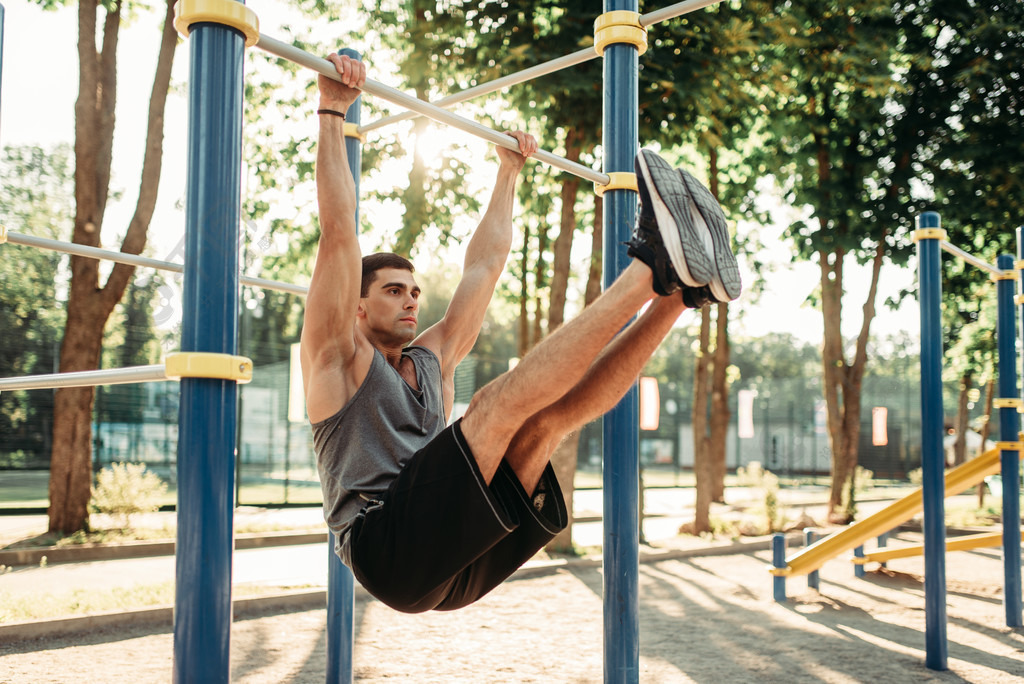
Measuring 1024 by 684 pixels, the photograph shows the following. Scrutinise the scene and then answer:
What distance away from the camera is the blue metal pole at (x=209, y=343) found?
1521mm

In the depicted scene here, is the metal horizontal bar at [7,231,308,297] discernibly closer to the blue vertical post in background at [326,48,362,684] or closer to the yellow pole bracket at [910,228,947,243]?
the blue vertical post in background at [326,48,362,684]

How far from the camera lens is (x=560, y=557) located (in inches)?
316

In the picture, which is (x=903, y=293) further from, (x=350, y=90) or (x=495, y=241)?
(x=350, y=90)

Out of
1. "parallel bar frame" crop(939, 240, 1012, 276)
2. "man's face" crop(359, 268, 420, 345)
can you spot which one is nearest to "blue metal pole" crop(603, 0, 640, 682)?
"man's face" crop(359, 268, 420, 345)

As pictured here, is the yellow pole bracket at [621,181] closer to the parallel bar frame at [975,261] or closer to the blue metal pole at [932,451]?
the blue metal pole at [932,451]

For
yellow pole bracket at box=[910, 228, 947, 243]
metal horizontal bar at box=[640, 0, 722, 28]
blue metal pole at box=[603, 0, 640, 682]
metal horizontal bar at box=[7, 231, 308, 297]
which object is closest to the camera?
blue metal pole at box=[603, 0, 640, 682]

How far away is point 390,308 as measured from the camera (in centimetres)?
261

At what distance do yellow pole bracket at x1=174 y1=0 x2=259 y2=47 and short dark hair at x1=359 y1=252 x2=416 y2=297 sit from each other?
3.37ft

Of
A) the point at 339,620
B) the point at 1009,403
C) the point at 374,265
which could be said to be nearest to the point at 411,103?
the point at 374,265

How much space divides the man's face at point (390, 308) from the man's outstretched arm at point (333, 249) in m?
0.35

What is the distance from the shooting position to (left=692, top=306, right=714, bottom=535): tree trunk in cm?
1000

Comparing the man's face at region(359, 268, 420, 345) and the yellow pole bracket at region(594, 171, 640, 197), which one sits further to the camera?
the yellow pole bracket at region(594, 171, 640, 197)

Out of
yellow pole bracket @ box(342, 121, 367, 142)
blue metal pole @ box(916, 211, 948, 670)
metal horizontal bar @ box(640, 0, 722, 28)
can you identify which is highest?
metal horizontal bar @ box(640, 0, 722, 28)

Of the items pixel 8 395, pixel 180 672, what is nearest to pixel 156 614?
pixel 180 672
